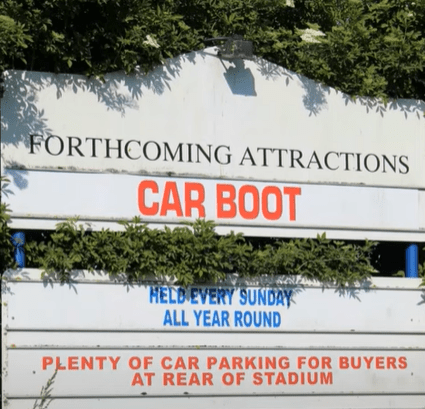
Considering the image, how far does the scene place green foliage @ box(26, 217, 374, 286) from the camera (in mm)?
8828

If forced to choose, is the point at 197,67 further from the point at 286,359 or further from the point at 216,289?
the point at 286,359

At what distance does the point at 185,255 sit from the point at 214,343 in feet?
2.51

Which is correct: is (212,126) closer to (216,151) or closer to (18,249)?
(216,151)

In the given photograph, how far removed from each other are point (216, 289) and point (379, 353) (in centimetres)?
158

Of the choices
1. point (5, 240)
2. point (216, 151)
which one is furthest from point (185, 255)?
point (5, 240)

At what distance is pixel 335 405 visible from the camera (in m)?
9.39

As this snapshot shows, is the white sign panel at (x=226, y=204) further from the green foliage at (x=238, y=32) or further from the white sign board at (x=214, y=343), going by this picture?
the green foliage at (x=238, y=32)

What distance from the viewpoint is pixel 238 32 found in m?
9.73

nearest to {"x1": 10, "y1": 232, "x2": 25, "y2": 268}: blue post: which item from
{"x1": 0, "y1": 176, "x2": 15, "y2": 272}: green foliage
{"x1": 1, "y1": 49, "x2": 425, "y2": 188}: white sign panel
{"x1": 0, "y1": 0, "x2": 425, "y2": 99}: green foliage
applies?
{"x1": 0, "y1": 176, "x2": 15, "y2": 272}: green foliage

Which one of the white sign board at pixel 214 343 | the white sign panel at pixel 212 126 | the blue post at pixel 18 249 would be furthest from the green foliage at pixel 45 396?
the white sign panel at pixel 212 126

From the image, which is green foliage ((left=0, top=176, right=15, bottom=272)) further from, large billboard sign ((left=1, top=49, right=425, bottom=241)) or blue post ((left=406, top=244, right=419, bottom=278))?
blue post ((left=406, top=244, right=419, bottom=278))

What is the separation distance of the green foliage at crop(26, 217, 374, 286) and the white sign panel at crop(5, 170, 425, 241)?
0.13m

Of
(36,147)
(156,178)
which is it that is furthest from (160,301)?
(36,147)

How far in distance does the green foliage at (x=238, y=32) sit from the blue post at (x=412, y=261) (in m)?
1.38
